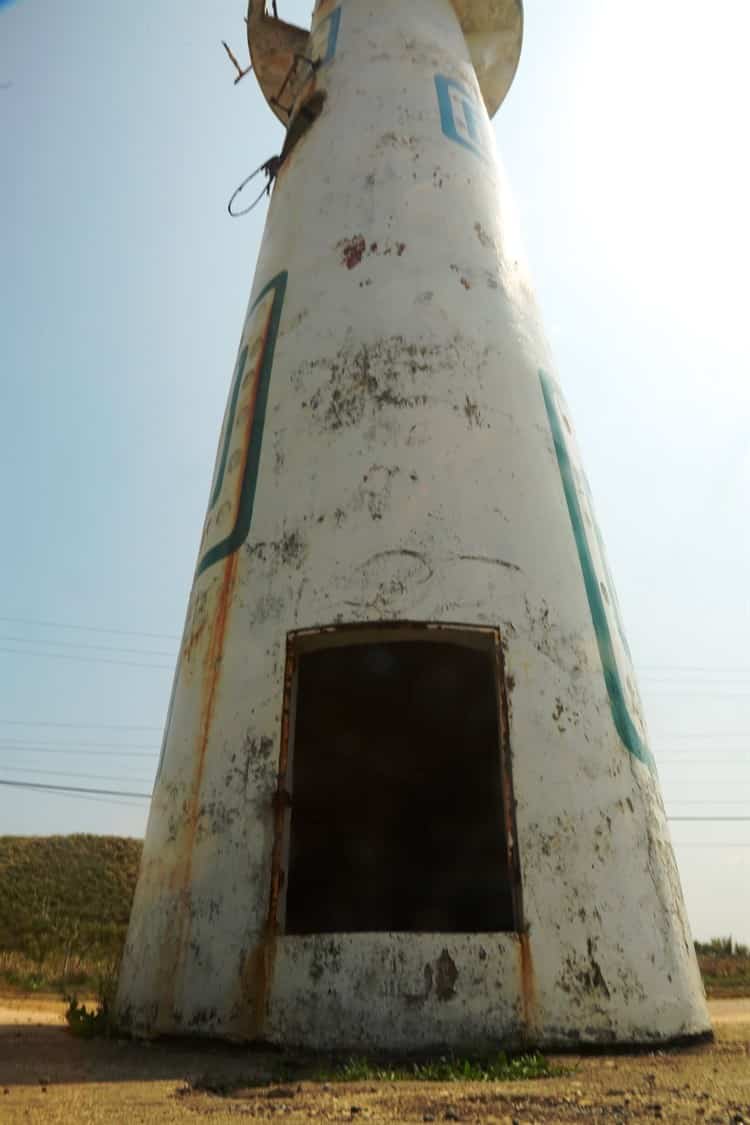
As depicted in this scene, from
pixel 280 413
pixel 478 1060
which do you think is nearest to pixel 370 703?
pixel 280 413

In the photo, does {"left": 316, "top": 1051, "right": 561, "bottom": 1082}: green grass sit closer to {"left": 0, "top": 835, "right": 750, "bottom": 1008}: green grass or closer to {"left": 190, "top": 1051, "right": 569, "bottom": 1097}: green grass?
{"left": 190, "top": 1051, "right": 569, "bottom": 1097}: green grass

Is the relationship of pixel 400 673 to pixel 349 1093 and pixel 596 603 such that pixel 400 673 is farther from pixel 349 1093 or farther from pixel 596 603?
pixel 349 1093

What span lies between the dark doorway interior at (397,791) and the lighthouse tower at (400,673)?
2cm

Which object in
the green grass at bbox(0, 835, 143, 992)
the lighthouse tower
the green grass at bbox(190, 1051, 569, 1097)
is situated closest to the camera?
the green grass at bbox(190, 1051, 569, 1097)

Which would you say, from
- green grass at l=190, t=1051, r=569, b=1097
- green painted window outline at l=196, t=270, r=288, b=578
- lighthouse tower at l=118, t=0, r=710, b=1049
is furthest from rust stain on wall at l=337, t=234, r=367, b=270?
green grass at l=190, t=1051, r=569, b=1097

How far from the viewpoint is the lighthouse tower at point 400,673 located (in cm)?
383

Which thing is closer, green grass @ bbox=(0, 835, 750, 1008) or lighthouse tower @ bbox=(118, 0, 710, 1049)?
lighthouse tower @ bbox=(118, 0, 710, 1049)

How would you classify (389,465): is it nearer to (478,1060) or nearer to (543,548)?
(543,548)

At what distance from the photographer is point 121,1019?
4309 mm

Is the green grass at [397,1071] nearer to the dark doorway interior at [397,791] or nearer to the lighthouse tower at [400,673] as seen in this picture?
the lighthouse tower at [400,673]

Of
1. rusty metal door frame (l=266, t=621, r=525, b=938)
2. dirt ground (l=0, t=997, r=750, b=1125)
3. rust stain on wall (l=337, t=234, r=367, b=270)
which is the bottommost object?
dirt ground (l=0, t=997, r=750, b=1125)

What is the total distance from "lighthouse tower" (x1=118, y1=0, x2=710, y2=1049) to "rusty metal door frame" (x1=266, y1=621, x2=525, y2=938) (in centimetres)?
2

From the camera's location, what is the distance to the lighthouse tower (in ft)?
12.6

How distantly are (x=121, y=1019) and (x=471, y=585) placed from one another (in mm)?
2782
